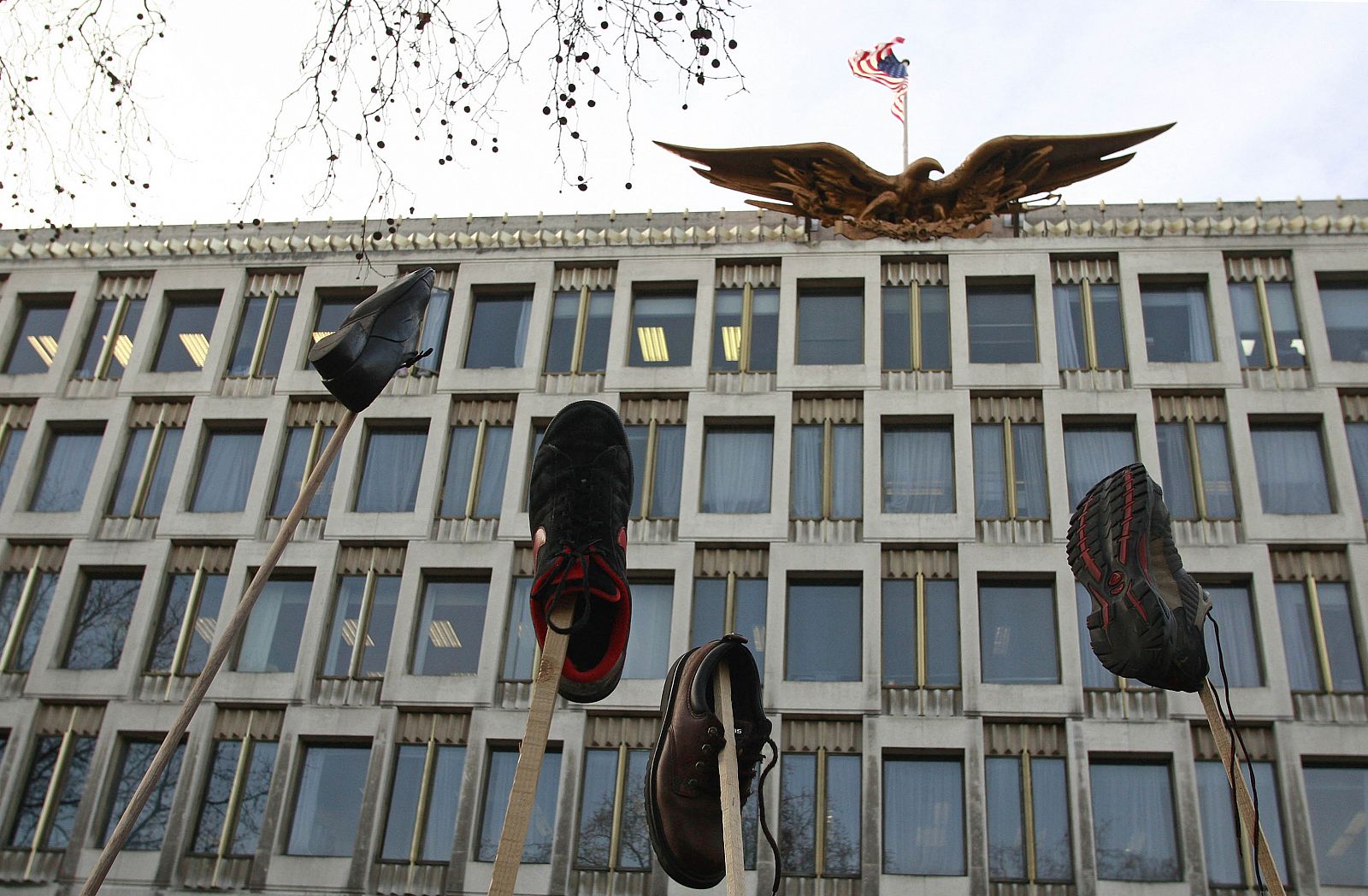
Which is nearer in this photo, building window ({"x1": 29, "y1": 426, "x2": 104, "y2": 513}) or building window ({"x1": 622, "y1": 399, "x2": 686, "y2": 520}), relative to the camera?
building window ({"x1": 622, "y1": 399, "x2": 686, "y2": 520})

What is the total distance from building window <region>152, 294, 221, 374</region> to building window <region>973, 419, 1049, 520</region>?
18534mm

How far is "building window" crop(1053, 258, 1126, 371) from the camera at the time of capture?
2964 cm

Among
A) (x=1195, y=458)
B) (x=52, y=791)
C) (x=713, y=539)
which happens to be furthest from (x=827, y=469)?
(x=52, y=791)

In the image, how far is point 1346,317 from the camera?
29594 mm

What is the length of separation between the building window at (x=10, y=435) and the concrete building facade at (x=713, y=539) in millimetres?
145

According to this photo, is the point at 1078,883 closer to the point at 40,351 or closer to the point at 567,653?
the point at 567,653

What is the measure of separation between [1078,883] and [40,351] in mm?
26906

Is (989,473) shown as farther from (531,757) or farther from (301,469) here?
(531,757)

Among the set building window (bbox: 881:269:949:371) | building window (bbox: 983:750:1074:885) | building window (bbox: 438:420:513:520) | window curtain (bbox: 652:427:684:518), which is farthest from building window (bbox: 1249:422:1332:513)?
building window (bbox: 438:420:513:520)

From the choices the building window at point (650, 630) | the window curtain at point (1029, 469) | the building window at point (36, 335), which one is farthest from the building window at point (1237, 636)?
the building window at point (36, 335)

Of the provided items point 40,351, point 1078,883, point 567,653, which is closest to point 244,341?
point 40,351

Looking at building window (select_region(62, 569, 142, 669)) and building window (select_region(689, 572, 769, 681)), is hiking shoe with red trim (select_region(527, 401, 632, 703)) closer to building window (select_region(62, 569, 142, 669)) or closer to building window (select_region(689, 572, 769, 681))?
building window (select_region(689, 572, 769, 681))

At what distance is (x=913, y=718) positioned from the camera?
2644 cm

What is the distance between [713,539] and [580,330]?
6.38m
